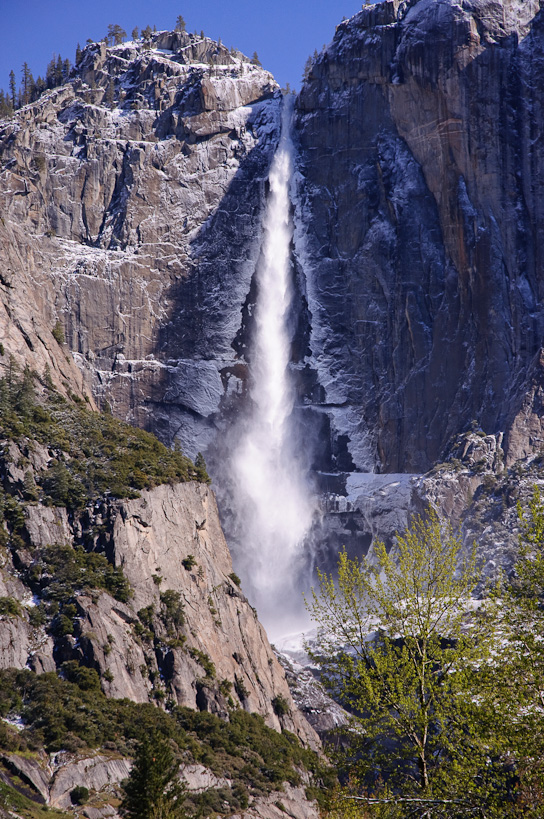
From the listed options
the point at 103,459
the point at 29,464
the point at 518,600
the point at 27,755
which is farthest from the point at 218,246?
the point at 518,600

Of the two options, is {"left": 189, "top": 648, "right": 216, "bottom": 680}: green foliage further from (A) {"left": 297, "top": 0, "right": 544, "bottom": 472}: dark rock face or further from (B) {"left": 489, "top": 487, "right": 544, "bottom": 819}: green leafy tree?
(A) {"left": 297, "top": 0, "right": 544, "bottom": 472}: dark rock face

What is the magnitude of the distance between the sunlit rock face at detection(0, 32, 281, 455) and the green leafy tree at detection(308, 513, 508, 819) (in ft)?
302

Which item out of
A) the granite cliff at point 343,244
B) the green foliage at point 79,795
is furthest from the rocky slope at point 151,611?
the granite cliff at point 343,244

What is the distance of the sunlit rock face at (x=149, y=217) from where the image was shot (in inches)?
4761

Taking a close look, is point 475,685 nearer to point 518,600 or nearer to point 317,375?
point 518,600

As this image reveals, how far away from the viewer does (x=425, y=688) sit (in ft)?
86.2

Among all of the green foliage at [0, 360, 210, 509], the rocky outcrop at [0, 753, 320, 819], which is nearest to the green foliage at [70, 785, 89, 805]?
the rocky outcrop at [0, 753, 320, 819]

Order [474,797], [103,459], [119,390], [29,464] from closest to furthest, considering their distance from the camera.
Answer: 1. [474,797]
2. [29,464]
3. [103,459]
4. [119,390]

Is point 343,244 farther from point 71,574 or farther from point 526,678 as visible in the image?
point 526,678

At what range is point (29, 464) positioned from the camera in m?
64.6

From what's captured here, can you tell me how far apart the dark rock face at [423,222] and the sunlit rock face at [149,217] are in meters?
11.2

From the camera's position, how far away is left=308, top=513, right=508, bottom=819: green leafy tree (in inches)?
907

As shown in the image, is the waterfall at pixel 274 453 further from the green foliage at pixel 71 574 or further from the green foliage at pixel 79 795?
the green foliage at pixel 79 795

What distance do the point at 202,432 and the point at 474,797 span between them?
10162 centimetres
